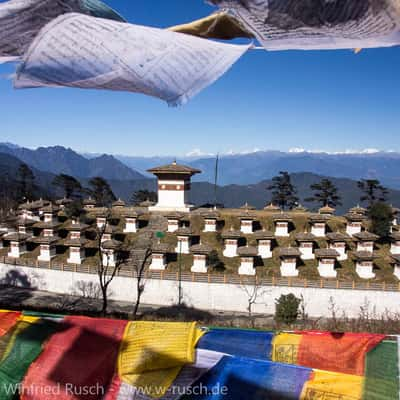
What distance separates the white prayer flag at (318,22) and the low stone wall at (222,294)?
1712cm

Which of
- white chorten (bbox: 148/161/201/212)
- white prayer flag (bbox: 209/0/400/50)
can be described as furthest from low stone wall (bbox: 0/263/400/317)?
white prayer flag (bbox: 209/0/400/50)

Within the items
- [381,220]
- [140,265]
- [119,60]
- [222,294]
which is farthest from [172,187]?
[119,60]

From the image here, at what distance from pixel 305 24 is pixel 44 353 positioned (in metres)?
3.23

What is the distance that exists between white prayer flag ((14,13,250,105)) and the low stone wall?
17.3 metres

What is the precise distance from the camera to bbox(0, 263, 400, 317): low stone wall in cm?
1755

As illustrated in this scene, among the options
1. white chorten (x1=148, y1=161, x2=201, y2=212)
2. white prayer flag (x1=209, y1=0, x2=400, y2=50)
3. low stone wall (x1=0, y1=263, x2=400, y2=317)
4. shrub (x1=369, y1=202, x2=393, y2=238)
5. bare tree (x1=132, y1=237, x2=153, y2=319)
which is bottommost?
low stone wall (x1=0, y1=263, x2=400, y2=317)

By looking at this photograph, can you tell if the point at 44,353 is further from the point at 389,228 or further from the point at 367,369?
the point at 389,228

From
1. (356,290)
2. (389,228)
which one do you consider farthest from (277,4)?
(389,228)

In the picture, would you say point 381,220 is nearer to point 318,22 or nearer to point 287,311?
point 287,311

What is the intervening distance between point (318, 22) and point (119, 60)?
1.01 metres

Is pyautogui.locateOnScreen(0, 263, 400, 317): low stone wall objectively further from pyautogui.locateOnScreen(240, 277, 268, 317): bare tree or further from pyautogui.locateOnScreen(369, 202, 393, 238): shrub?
pyautogui.locateOnScreen(369, 202, 393, 238): shrub

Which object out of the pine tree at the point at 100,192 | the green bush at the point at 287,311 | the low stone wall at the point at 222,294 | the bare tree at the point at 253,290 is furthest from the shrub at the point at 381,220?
the pine tree at the point at 100,192

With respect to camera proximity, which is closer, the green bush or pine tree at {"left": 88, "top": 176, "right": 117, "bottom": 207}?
the green bush

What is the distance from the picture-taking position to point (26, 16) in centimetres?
205
